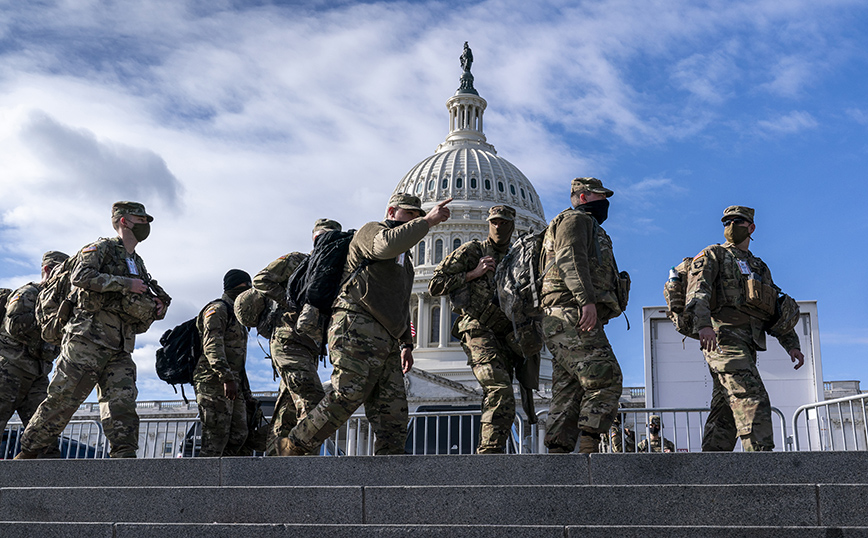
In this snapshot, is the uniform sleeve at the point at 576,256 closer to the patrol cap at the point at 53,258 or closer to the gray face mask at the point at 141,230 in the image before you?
the gray face mask at the point at 141,230

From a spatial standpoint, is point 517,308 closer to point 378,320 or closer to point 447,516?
point 378,320

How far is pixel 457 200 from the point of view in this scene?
8562 cm

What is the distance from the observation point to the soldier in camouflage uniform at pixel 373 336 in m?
6.00

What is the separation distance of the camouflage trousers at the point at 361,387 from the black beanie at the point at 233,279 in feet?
11.3

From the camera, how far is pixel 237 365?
929 centimetres

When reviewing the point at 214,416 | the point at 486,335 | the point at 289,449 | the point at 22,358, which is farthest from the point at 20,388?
the point at 486,335

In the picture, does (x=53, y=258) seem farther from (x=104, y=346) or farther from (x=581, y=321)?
(x=581, y=321)

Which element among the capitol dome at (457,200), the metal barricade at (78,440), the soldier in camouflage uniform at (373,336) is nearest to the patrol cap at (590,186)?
the soldier in camouflage uniform at (373,336)

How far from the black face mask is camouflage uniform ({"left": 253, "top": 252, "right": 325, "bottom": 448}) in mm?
2563

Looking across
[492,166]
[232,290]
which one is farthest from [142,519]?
[492,166]

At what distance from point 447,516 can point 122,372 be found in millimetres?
3487

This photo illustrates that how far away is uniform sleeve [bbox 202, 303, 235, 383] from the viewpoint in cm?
873

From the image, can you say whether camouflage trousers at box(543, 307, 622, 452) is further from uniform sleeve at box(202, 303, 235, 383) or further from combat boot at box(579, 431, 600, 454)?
uniform sleeve at box(202, 303, 235, 383)

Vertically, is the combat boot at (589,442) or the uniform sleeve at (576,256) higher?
the uniform sleeve at (576,256)
